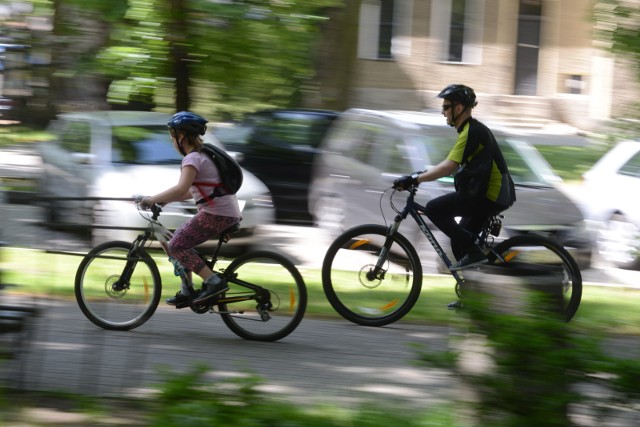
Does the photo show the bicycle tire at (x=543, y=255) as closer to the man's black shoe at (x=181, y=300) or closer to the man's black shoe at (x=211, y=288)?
the man's black shoe at (x=211, y=288)

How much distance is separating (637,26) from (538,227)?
137 inches

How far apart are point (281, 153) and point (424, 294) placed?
507 cm

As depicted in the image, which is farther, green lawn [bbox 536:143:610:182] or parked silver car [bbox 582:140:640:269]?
green lawn [bbox 536:143:610:182]

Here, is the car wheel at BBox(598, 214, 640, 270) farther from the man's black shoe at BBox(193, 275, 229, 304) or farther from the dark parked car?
the man's black shoe at BBox(193, 275, 229, 304)

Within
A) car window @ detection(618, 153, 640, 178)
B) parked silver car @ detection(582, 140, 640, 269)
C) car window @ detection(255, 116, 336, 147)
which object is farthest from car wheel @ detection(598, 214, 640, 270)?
car window @ detection(255, 116, 336, 147)

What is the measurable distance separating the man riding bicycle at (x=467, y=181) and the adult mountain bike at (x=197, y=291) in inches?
55.1

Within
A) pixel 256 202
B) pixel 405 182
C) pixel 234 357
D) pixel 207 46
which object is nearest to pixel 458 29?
pixel 256 202

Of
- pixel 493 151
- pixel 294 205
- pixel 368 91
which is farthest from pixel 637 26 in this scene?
pixel 368 91

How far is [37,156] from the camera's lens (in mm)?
6938

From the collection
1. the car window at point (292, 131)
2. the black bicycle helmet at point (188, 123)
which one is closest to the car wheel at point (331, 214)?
the car window at point (292, 131)

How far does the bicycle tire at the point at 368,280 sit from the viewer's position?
28.8 ft

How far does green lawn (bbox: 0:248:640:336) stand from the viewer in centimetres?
724

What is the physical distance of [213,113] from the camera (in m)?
9.89

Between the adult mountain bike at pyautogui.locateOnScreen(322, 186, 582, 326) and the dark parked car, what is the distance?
555 cm
